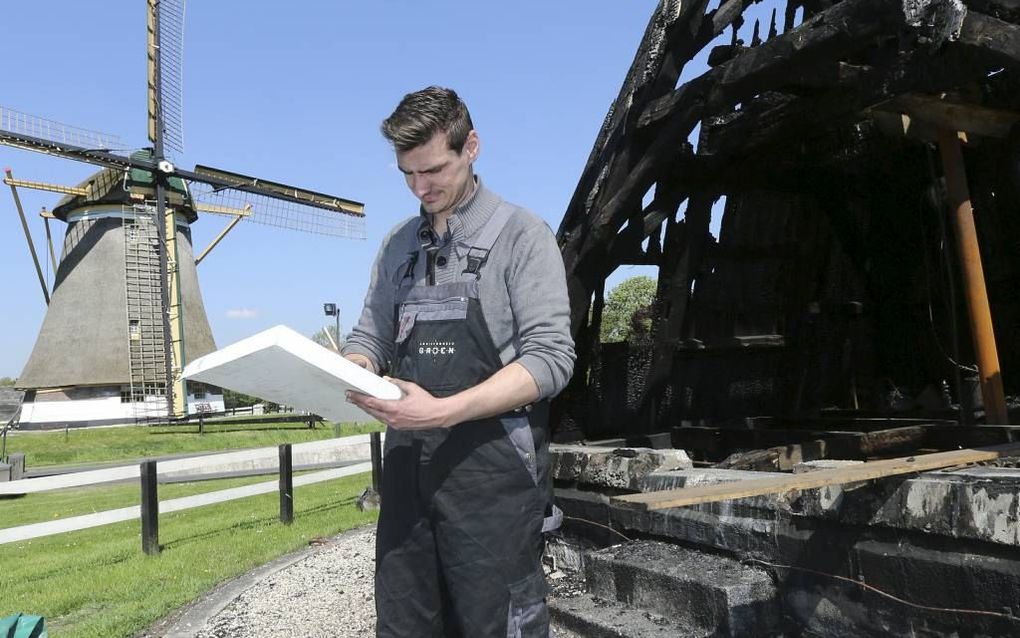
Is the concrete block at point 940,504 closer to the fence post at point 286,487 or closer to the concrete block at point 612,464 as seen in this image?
the concrete block at point 612,464

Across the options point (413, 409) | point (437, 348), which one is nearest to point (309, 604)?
point (437, 348)

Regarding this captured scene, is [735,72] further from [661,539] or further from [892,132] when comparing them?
[661,539]

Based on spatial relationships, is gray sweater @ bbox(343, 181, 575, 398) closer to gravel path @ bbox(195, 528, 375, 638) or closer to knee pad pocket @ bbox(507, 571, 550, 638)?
knee pad pocket @ bbox(507, 571, 550, 638)

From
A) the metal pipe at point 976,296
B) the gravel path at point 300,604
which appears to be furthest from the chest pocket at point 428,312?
the metal pipe at point 976,296

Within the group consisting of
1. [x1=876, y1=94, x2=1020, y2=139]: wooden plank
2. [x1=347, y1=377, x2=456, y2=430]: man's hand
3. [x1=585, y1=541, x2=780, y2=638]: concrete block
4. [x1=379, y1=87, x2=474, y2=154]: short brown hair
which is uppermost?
[x1=876, y1=94, x2=1020, y2=139]: wooden plank

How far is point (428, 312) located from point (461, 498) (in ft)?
1.74

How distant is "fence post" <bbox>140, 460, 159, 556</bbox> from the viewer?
7953 mm

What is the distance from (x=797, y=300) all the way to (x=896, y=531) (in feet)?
10.6

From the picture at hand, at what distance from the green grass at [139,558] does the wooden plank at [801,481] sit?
3.91 m

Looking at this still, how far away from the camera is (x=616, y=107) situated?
17.6 ft

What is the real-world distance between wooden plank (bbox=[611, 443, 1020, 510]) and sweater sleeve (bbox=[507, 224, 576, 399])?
1.93 feet

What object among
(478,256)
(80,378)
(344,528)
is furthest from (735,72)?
(80,378)

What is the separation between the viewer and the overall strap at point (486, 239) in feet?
7.30

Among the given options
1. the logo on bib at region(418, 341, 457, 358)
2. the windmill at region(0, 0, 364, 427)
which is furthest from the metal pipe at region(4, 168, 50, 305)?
the logo on bib at region(418, 341, 457, 358)
